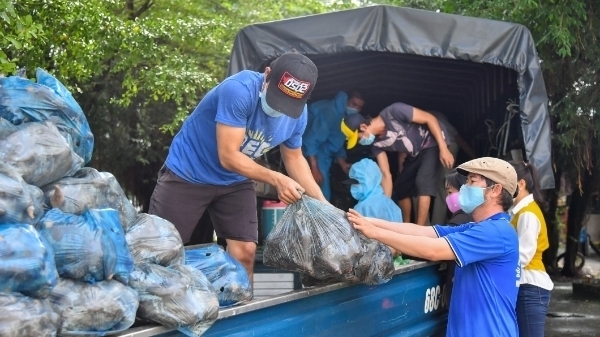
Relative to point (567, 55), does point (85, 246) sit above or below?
below

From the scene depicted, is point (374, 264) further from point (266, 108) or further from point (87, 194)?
point (87, 194)

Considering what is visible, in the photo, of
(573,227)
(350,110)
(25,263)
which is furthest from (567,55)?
(25,263)

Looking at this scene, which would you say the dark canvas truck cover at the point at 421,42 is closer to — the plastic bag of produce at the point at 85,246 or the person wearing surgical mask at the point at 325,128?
the person wearing surgical mask at the point at 325,128

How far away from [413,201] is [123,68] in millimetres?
4417

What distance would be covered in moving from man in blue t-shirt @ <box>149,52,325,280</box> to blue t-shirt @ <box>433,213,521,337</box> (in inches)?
32.9

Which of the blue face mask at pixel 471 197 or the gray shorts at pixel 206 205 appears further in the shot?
the gray shorts at pixel 206 205

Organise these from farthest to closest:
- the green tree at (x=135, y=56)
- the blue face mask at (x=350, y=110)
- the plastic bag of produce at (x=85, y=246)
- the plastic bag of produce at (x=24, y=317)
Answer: the green tree at (x=135, y=56) < the blue face mask at (x=350, y=110) < the plastic bag of produce at (x=85, y=246) < the plastic bag of produce at (x=24, y=317)

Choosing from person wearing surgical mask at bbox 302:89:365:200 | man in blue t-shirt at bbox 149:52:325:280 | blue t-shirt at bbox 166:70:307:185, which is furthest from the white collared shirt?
person wearing surgical mask at bbox 302:89:365:200

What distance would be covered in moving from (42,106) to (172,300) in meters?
0.81

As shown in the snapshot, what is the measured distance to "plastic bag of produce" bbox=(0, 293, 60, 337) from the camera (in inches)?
83.4

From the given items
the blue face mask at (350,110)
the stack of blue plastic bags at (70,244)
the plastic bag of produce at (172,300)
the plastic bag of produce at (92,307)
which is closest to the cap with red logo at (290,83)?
the stack of blue plastic bags at (70,244)

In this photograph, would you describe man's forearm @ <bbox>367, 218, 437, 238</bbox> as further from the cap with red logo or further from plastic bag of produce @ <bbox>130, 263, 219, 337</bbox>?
plastic bag of produce @ <bbox>130, 263, 219, 337</bbox>

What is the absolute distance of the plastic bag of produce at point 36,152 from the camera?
255 centimetres

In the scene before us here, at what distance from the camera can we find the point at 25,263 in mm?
2182
